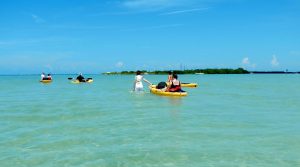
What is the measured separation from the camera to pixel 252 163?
8906 mm

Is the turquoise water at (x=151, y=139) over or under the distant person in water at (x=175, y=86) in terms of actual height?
under

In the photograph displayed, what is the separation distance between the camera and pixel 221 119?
1609 cm

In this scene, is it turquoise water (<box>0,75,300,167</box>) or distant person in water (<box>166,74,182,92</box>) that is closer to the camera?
turquoise water (<box>0,75,300,167</box>)

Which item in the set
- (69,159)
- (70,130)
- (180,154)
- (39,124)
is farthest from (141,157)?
(39,124)

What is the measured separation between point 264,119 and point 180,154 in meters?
7.47

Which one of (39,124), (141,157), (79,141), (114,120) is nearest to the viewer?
(141,157)

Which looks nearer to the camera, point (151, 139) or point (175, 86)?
point (151, 139)

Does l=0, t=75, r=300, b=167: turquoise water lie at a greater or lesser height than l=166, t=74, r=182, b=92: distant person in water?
lesser

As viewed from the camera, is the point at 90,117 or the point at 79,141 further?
the point at 90,117

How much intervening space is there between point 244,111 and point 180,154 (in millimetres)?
10267

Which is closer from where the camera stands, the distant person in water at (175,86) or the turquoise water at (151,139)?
the turquoise water at (151,139)

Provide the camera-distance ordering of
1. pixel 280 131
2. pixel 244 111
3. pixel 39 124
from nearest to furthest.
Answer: pixel 280 131 < pixel 39 124 < pixel 244 111

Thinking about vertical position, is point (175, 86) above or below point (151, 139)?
above

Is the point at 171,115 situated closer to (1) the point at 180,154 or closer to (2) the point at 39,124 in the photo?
(2) the point at 39,124
